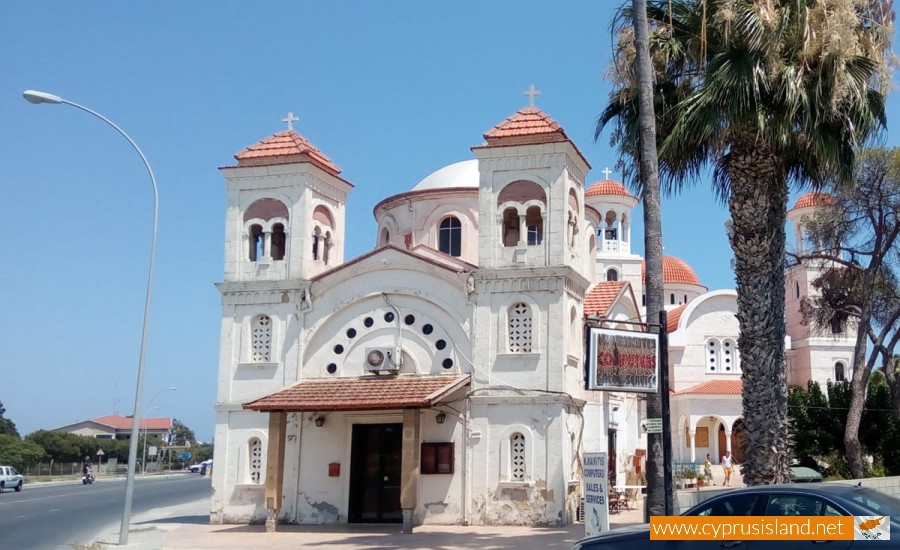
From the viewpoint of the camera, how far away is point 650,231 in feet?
47.5

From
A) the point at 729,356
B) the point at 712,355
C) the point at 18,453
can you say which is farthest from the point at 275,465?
the point at 18,453

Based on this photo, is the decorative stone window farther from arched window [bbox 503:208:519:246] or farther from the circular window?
the circular window

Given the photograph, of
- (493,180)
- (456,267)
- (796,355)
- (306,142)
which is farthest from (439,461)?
(796,355)

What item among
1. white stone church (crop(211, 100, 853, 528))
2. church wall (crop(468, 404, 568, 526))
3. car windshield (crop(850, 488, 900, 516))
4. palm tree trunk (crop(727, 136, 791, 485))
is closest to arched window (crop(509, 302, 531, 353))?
white stone church (crop(211, 100, 853, 528))

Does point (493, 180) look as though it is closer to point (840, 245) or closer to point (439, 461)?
point (439, 461)

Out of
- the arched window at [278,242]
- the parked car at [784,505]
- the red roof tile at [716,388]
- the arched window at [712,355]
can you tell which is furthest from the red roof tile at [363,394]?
the arched window at [712,355]

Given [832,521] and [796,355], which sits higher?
[796,355]

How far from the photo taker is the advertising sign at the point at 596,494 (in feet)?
45.4

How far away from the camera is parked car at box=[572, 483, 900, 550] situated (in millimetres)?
8867

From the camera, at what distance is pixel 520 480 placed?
21.8m

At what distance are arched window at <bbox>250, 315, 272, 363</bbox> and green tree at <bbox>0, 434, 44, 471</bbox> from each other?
5704 centimetres

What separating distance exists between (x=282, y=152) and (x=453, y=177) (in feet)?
20.4

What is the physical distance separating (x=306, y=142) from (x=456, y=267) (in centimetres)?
577

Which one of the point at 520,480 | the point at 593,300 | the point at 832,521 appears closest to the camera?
the point at 832,521
